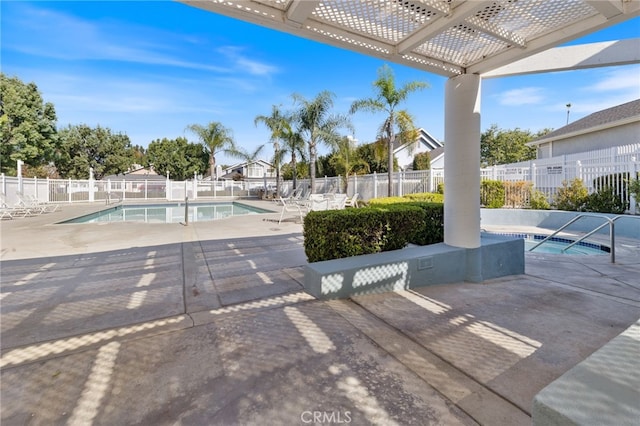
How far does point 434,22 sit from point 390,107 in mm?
12027

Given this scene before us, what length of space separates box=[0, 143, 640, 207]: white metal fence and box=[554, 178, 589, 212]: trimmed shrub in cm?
30

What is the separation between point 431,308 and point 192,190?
27097 millimetres

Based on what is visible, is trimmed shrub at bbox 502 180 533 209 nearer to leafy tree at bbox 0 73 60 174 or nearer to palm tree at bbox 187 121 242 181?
palm tree at bbox 187 121 242 181

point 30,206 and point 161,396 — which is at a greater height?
point 30,206

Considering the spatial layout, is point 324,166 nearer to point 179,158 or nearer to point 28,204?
point 28,204

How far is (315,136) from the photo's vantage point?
60.3 ft

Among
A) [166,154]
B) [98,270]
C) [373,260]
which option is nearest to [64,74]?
[98,270]

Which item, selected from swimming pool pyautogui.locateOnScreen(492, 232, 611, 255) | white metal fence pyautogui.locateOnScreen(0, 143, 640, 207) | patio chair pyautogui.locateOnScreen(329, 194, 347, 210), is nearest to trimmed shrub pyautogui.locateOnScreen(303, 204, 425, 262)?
swimming pool pyautogui.locateOnScreen(492, 232, 611, 255)

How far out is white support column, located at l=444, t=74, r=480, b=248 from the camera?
387 cm

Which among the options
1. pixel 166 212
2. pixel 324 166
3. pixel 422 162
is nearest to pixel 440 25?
pixel 166 212

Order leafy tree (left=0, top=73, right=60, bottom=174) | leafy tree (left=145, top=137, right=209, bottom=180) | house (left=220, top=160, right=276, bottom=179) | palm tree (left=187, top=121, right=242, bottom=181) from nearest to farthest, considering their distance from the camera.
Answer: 1. leafy tree (left=0, top=73, right=60, bottom=174)
2. palm tree (left=187, top=121, right=242, bottom=181)
3. leafy tree (left=145, top=137, right=209, bottom=180)
4. house (left=220, top=160, right=276, bottom=179)

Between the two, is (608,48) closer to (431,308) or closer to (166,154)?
(431,308)

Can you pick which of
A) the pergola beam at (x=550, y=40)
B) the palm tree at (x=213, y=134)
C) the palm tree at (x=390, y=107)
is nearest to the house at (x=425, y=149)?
the palm tree at (x=390, y=107)

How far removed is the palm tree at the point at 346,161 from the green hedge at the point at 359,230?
1461 cm
